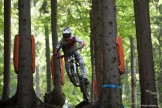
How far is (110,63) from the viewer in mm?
8367

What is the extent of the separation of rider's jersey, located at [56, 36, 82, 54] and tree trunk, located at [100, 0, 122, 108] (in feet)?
8.35

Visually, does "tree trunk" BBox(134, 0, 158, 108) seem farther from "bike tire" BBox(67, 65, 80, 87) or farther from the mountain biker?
"bike tire" BBox(67, 65, 80, 87)

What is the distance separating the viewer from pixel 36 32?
2522 centimetres

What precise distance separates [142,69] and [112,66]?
229cm

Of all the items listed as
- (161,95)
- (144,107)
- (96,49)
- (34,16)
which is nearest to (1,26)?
(34,16)

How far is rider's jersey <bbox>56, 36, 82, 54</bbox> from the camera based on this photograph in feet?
35.9

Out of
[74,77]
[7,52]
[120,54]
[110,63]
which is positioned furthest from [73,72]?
[7,52]

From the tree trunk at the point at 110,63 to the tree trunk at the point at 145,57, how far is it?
2082 mm

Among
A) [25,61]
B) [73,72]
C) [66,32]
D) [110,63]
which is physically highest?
[66,32]

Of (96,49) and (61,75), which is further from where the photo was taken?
(61,75)

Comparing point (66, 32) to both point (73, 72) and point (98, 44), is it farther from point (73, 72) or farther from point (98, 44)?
point (98, 44)

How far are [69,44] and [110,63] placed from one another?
9.59ft

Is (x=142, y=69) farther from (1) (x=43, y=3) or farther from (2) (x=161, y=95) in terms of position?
(2) (x=161, y=95)

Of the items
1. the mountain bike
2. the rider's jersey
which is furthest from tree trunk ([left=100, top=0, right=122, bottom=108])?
the mountain bike
